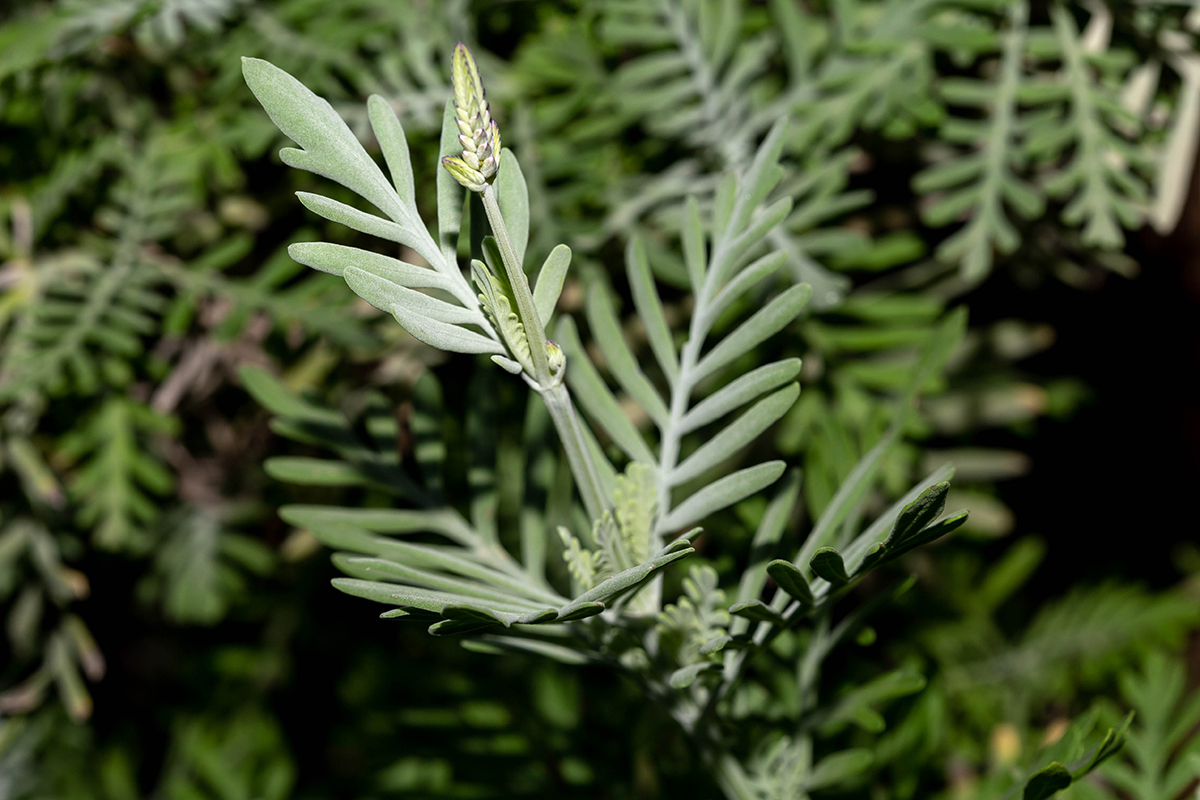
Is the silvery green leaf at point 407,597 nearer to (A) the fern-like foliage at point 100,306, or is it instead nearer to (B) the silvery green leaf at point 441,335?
(B) the silvery green leaf at point 441,335

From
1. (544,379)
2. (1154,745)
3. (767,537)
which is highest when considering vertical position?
(544,379)

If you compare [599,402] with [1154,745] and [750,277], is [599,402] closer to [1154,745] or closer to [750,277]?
[750,277]

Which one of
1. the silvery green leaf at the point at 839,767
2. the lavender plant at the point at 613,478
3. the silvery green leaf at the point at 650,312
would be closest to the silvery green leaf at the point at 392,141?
the lavender plant at the point at 613,478

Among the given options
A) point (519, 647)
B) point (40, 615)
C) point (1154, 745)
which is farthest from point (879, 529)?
point (40, 615)

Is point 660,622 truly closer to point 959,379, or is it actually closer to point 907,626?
point 959,379

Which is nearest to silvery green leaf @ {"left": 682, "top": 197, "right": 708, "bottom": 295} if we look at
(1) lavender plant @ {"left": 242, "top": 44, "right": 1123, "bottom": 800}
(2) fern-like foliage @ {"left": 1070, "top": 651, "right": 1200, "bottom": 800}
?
(1) lavender plant @ {"left": 242, "top": 44, "right": 1123, "bottom": 800}

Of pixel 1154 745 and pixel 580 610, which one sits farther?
pixel 1154 745

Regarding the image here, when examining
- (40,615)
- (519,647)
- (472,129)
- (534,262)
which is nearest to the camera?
(472,129)
